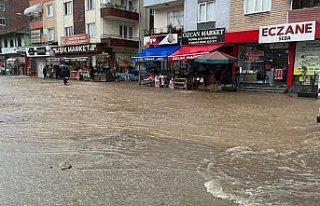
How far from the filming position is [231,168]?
5.54 m

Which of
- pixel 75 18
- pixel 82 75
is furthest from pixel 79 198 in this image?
pixel 75 18

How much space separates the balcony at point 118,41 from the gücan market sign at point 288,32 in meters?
18.3

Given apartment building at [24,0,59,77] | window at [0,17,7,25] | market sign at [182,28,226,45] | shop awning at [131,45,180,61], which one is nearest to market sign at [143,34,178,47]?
shop awning at [131,45,180,61]

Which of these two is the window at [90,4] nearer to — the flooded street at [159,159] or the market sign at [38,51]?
the market sign at [38,51]

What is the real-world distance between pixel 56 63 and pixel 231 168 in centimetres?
3910

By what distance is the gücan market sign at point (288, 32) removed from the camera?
17.9m

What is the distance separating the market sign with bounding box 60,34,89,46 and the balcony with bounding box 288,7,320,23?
22997 mm

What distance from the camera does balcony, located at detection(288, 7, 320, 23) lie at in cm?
1805

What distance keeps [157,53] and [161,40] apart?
5.84ft

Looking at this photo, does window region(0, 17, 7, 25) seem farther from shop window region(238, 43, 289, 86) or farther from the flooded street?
the flooded street

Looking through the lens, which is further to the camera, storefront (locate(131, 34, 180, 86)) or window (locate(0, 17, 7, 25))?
window (locate(0, 17, 7, 25))

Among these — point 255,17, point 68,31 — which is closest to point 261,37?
point 255,17

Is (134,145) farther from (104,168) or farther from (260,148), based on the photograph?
(260,148)

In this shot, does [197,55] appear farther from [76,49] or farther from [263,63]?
[76,49]
